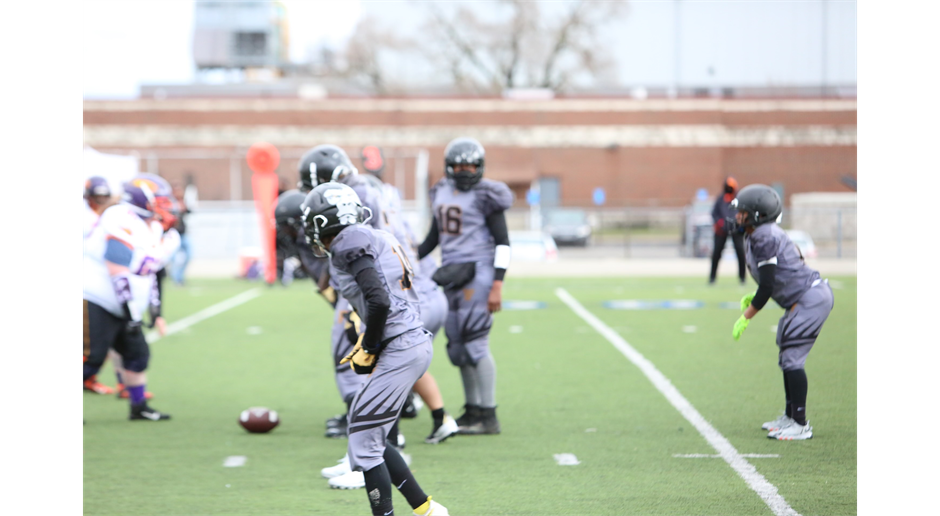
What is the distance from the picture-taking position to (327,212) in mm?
4090

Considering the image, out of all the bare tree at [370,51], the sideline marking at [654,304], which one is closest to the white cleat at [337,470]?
the sideline marking at [654,304]

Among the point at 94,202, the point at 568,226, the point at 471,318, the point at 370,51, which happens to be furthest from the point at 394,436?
the point at 370,51

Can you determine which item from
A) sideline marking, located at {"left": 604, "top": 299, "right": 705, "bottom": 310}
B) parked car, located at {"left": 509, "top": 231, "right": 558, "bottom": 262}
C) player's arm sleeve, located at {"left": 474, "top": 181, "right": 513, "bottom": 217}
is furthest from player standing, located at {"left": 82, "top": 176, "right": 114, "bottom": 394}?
parked car, located at {"left": 509, "top": 231, "right": 558, "bottom": 262}

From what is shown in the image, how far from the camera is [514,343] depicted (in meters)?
10.3

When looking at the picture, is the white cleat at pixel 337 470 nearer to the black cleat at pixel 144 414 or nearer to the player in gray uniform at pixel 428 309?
the player in gray uniform at pixel 428 309

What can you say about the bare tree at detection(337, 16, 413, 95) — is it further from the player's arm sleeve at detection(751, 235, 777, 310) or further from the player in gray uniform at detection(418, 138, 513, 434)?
the player's arm sleeve at detection(751, 235, 777, 310)

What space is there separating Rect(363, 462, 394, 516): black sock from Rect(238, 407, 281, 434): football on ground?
2497 millimetres

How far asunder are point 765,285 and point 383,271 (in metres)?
2.67

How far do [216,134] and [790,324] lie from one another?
42.4 metres

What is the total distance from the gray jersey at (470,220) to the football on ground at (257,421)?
1.61 metres

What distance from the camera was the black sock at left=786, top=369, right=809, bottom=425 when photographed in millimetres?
5793

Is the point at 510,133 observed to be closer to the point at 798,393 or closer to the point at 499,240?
the point at 499,240
